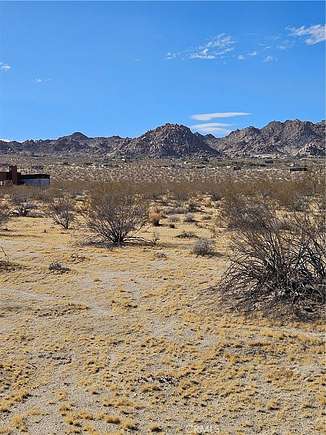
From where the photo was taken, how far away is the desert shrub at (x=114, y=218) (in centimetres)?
2181

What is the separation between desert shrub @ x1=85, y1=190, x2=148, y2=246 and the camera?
21.8 m

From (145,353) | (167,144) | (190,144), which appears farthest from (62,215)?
(190,144)

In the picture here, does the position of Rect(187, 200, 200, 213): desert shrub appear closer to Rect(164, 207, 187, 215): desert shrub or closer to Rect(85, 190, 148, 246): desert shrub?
Rect(164, 207, 187, 215): desert shrub

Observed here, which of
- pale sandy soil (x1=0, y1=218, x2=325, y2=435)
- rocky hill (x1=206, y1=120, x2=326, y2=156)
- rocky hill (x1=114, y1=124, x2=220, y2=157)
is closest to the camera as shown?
pale sandy soil (x1=0, y1=218, x2=325, y2=435)

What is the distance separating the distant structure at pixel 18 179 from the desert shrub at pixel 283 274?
131 ft

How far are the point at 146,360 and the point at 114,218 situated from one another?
1224cm

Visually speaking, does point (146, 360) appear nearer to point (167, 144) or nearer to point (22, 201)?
point (22, 201)

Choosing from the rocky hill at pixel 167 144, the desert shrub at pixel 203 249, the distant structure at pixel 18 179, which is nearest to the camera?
the desert shrub at pixel 203 249

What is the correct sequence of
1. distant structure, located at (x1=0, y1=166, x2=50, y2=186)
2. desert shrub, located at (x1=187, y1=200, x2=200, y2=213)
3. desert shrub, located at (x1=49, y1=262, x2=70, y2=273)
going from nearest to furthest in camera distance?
desert shrub, located at (x1=49, y1=262, x2=70, y2=273)
desert shrub, located at (x1=187, y1=200, x2=200, y2=213)
distant structure, located at (x1=0, y1=166, x2=50, y2=186)

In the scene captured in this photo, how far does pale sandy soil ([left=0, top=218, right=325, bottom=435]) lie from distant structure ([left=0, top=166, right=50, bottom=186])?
3758 cm

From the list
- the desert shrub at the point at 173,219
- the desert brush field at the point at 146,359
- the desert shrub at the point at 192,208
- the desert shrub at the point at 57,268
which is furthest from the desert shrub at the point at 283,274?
the desert shrub at the point at 192,208

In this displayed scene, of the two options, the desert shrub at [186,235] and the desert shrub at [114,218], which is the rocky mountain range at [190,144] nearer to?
the desert shrub at [186,235]

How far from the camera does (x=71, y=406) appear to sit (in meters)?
8.28

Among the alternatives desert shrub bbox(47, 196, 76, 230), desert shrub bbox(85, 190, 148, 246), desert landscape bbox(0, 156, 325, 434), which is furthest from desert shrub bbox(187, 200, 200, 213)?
desert landscape bbox(0, 156, 325, 434)
